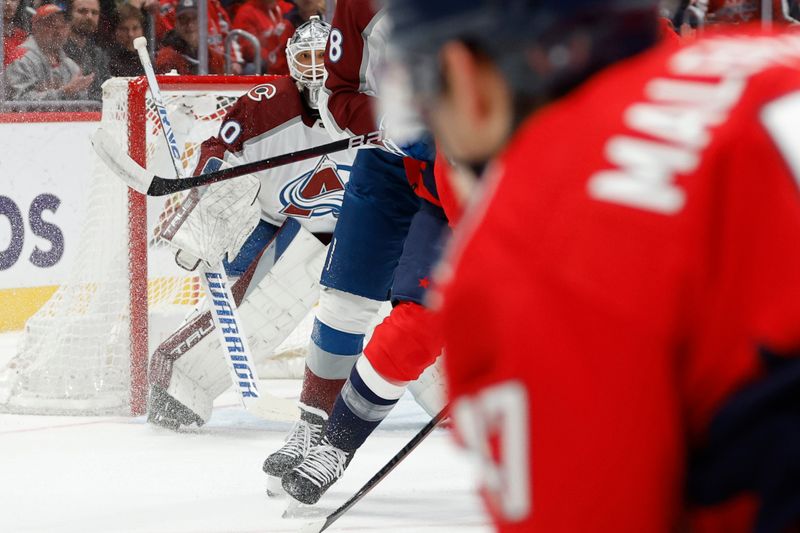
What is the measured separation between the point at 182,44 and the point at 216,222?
206 centimetres

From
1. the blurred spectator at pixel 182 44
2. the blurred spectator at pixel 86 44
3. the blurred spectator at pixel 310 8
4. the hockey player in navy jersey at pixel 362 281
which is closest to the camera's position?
the hockey player in navy jersey at pixel 362 281

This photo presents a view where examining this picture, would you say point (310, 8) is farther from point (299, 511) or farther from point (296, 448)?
point (299, 511)

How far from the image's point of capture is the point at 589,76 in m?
0.54

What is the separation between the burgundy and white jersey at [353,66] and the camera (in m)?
2.72

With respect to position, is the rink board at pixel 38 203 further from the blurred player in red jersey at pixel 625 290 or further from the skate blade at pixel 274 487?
the blurred player in red jersey at pixel 625 290

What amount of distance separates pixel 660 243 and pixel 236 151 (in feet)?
10.2

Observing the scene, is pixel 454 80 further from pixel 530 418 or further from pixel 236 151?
pixel 236 151

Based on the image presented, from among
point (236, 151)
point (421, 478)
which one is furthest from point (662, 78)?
point (236, 151)

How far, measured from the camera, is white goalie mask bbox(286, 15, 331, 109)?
3.52 metres

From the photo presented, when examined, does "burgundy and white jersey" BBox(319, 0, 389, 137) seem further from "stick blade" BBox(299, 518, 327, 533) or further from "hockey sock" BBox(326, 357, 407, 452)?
"stick blade" BBox(299, 518, 327, 533)


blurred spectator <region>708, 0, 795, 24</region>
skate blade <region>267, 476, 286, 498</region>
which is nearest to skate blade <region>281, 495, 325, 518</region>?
skate blade <region>267, 476, 286, 498</region>

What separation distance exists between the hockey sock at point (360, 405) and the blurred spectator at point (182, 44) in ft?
9.38

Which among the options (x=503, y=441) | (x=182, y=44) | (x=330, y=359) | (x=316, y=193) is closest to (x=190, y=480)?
(x=330, y=359)

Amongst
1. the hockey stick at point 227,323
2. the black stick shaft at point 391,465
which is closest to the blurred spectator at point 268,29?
the hockey stick at point 227,323
